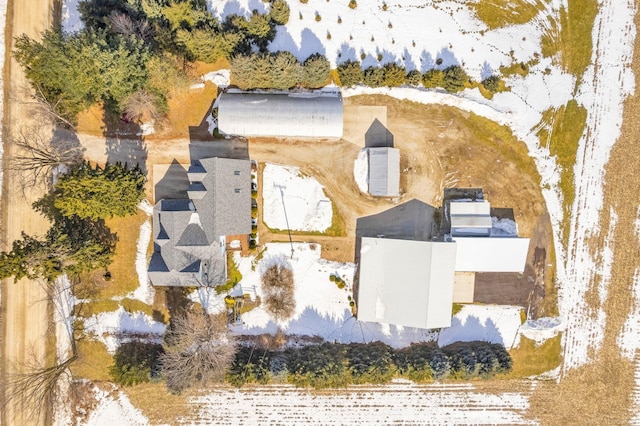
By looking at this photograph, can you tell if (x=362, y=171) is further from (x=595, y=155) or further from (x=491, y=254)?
(x=595, y=155)

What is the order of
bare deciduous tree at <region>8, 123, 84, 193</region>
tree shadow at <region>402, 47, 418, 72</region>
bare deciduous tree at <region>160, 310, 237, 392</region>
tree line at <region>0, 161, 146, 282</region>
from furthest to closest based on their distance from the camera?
tree shadow at <region>402, 47, 418, 72</region>
bare deciduous tree at <region>8, 123, 84, 193</region>
bare deciduous tree at <region>160, 310, 237, 392</region>
tree line at <region>0, 161, 146, 282</region>

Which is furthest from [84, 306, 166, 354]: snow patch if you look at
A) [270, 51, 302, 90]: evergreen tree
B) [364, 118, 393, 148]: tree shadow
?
[364, 118, 393, 148]: tree shadow

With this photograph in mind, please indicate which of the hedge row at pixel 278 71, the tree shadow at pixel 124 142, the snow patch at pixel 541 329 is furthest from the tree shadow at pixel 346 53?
the snow patch at pixel 541 329

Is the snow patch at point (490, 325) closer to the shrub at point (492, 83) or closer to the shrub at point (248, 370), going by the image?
the shrub at point (248, 370)

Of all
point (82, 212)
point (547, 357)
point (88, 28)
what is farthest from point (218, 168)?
point (547, 357)

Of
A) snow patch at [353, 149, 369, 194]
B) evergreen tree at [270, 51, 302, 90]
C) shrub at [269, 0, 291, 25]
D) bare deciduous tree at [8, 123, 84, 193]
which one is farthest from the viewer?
snow patch at [353, 149, 369, 194]

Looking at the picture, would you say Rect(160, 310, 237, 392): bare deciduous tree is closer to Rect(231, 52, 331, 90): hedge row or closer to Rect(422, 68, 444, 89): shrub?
Rect(231, 52, 331, 90): hedge row
